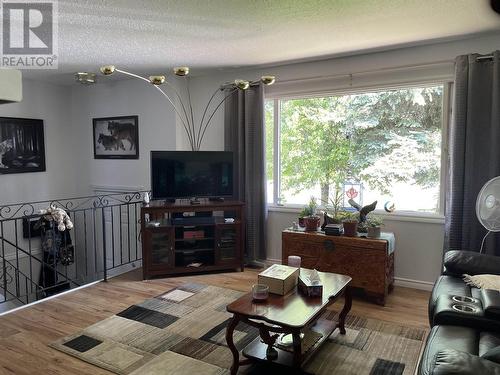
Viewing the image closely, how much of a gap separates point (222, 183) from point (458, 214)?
7.71 feet

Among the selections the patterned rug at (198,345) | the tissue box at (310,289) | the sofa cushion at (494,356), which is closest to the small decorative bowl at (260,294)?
the tissue box at (310,289)

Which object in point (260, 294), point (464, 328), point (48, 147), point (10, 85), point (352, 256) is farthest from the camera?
point (48, 147)

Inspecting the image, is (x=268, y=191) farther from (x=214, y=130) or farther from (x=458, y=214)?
(x=458, y=214)

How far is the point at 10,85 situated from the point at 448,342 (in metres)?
2.00

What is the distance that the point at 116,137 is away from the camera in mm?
5363

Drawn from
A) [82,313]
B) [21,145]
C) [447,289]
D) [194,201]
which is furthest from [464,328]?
[21,145]

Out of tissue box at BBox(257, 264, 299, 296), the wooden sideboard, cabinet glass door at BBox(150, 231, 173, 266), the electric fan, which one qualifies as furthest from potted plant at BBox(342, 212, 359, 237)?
cabinet glass door at BBox(150, 231, 173, 266)

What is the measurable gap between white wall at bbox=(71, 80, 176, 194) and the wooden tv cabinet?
40.3 inches

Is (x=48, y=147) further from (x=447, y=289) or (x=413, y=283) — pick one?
(x=447, y=289)

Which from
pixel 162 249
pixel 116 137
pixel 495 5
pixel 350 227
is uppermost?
pixel 495 5

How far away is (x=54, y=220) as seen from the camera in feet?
12.5

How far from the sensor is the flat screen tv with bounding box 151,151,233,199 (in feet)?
13.5

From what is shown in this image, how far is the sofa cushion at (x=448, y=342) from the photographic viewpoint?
5.48 feet

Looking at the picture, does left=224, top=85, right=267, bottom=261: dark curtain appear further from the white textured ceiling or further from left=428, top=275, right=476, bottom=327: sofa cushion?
left=428, top=275, right=476, bottom=327: sofa cushion
